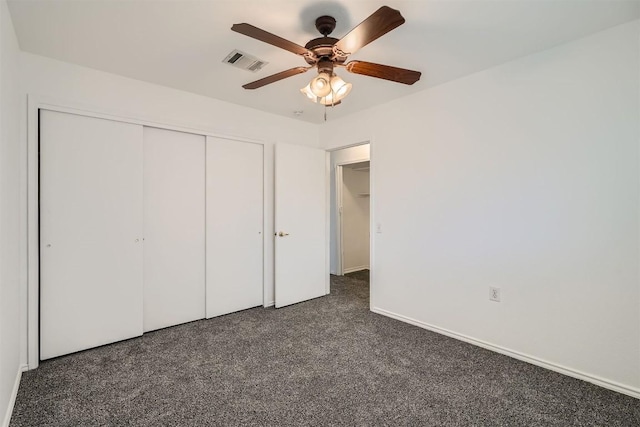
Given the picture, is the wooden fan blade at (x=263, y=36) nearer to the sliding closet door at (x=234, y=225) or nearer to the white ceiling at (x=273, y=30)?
the white ceiling at (x=273, y=30)

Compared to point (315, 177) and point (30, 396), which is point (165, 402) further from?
point (315, 177)

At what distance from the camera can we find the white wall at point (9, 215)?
5.23 ft

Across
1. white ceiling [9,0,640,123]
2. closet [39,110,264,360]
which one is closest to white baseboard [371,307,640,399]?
closet [39,110,264,360]

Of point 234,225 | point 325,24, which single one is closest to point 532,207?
point 325,24

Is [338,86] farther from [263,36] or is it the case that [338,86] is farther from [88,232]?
[88,232]

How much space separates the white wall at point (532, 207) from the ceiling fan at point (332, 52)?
99 cm

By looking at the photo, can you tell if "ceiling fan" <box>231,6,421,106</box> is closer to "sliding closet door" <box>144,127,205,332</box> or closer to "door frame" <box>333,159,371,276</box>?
"sliding closet door" <box>144,127,205,332</box>

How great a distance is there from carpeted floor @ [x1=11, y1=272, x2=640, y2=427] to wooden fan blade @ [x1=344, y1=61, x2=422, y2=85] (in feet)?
6.78

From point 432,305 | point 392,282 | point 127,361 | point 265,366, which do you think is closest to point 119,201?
point 127,361

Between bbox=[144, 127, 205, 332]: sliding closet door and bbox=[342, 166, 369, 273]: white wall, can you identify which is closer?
bbox=[144, 127, 205, 332]: sliding closet door

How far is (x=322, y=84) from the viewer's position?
1.92 metres

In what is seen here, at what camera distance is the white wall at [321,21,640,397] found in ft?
6.38

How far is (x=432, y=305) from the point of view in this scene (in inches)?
115

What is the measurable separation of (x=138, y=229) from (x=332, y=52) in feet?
7.42
